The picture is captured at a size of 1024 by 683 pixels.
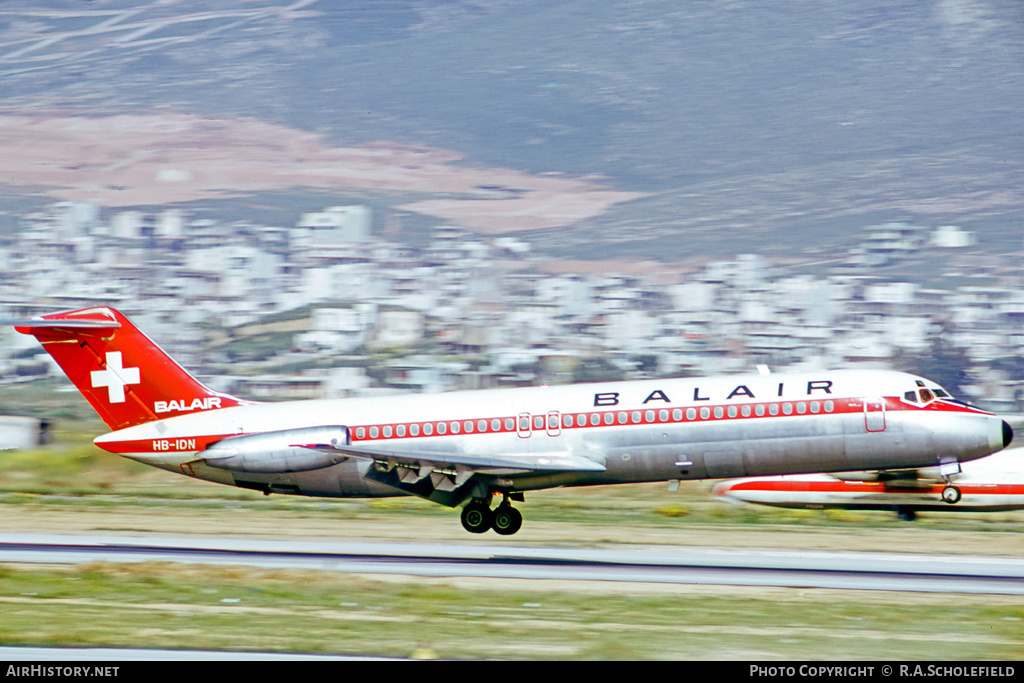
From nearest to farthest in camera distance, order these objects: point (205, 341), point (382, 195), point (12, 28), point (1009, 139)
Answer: point (205, 341) → point (382, 195) → point (1009, 139) → point (12, 28)

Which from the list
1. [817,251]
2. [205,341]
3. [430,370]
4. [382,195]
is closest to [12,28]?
[382,195]

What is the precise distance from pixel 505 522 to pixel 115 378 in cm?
1041

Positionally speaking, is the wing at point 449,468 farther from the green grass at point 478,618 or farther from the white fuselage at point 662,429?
the green grass at point 478,618

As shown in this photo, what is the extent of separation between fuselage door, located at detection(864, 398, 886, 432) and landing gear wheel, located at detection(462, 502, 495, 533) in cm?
899

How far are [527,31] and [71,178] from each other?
8737 cm

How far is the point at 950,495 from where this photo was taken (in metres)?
32.7

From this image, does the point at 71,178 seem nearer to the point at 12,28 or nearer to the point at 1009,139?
the point at 12,28

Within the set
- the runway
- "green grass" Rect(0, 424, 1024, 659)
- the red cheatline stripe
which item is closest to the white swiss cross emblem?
the red cheatline stripe

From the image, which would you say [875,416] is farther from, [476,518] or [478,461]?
[476,518]

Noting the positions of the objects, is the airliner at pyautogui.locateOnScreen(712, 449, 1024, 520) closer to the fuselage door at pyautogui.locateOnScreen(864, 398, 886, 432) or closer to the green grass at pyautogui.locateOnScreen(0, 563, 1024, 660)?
the fuselage door at pyautogui.locateOnScreen(864, 398, 886, 432)

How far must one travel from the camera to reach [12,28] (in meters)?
171

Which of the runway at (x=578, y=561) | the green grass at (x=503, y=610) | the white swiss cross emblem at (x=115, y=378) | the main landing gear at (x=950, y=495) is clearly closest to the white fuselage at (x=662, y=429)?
the runway at (x=578, y=561)

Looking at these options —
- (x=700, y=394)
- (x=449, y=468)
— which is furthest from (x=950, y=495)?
(x=449, y=468)

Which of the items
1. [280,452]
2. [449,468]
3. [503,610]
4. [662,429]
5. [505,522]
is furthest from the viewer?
[505,522]
